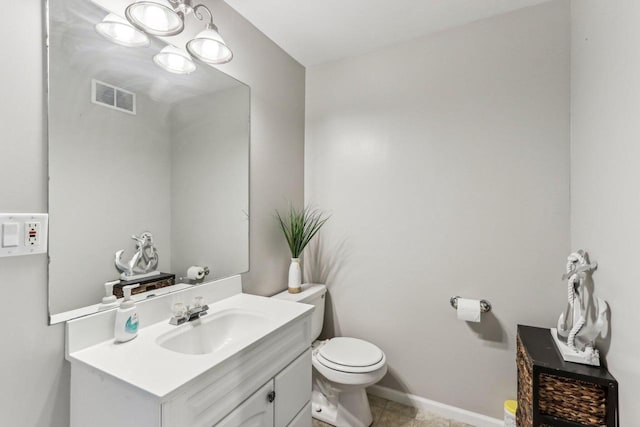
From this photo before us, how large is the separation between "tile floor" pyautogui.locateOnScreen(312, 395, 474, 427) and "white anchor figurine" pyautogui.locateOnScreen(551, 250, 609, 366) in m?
0.85

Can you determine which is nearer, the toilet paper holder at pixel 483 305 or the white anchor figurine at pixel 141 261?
the white anchor figurine at pixel 141 261

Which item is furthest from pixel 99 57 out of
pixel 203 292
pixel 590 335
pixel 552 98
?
pixel 590 335

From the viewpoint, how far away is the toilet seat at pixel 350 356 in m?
1.57

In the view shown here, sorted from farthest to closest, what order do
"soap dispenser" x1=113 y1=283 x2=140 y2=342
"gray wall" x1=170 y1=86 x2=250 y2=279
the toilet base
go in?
1. the toilet base
2. "gray wall" x1=170 y1=86 x2=250 y2=279
3. "soap dispenser" x1=113 y1=283 x2=140 y2=342

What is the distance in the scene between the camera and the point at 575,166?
4.70ft

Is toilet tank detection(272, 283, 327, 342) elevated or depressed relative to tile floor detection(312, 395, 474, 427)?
elevated

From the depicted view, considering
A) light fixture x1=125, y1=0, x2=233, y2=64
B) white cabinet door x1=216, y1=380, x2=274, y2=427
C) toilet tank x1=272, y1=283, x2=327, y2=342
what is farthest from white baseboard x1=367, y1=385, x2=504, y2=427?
light fixture x1=125, y1=0, x2=233, y2=64

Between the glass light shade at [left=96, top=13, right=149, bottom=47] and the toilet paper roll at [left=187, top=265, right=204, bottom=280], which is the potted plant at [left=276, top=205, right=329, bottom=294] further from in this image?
the glass light shade at [left=96, top=13, right=149, bottom=47]

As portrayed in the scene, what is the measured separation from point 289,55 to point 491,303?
6.84ft

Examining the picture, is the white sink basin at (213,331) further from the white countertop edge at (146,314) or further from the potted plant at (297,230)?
the potted plant at (297,230)

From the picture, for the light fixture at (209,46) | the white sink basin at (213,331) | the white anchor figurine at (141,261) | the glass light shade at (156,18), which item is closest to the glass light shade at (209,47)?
the light fixture at (209,46)

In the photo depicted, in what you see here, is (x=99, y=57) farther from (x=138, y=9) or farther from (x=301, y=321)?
(x=301, y=321)

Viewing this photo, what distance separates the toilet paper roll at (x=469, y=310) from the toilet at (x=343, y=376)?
1.68ft

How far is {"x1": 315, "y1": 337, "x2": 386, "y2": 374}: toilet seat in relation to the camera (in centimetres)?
157
